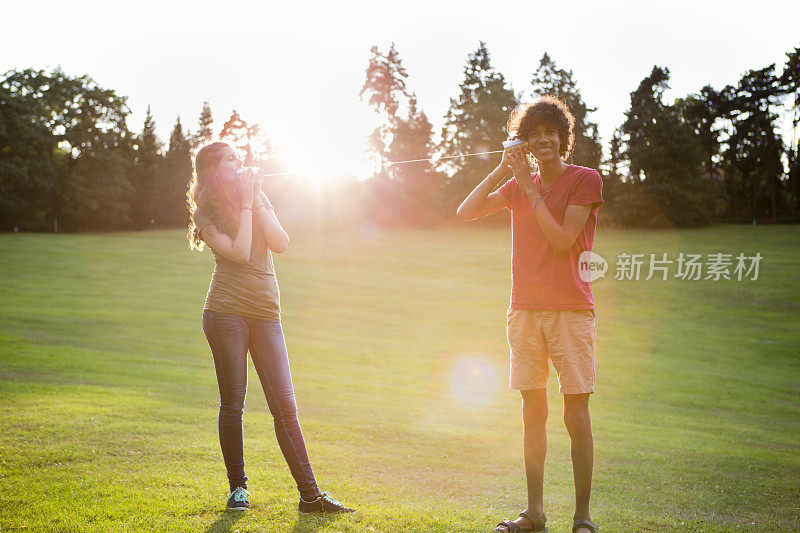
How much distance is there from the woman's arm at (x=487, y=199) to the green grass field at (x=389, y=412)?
6.08 ft

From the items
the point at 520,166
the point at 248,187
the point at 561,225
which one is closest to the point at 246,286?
the point at 248,187

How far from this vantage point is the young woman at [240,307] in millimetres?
3990

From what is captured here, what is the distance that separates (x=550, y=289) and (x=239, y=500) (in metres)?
2.24

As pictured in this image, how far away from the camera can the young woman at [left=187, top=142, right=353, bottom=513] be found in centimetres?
399

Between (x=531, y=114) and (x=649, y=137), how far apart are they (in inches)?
2308

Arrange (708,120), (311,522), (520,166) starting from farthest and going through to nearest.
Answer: (708,120), (311,522), (520,166)

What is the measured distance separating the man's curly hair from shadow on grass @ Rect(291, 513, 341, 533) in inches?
96.5

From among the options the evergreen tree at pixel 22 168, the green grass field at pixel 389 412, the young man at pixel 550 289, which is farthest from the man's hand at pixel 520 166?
the evergreen tree at pixel 22 168

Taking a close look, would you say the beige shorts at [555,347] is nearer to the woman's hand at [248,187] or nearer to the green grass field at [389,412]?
the green grass field at [389,412]

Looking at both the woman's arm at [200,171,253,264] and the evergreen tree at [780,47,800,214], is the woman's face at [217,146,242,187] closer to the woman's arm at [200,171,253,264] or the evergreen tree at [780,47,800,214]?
the woman's arm at [200,171,253,264]

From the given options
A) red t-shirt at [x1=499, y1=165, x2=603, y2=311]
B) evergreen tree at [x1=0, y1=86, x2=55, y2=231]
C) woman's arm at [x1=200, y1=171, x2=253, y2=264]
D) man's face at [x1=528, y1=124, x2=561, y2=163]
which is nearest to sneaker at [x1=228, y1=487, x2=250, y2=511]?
woman's arm at [x1=200, y1=171, x2=253, y2=264]

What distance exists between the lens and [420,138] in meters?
56.8

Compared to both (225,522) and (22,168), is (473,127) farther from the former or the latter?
(225,522)

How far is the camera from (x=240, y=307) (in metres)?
4.00
